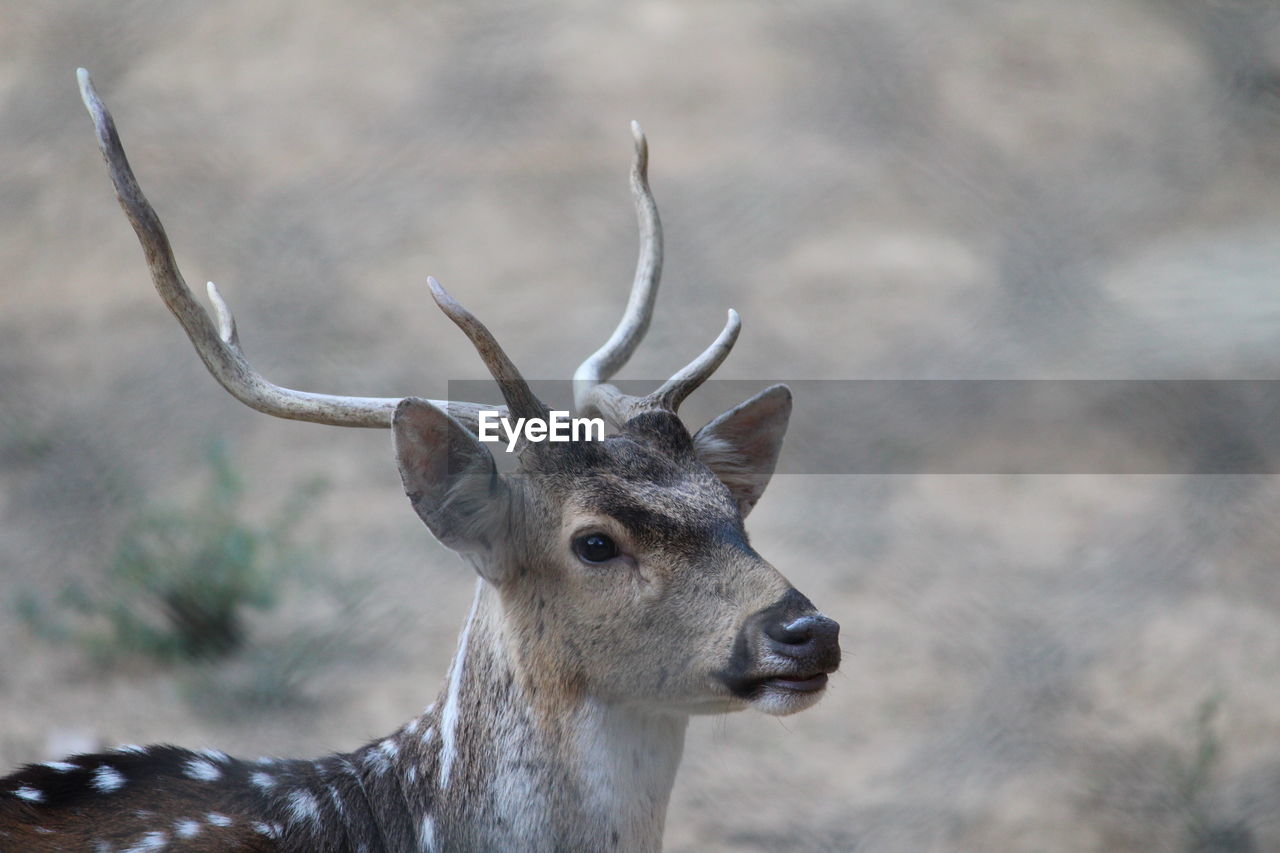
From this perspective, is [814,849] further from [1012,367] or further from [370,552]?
[1012,367]

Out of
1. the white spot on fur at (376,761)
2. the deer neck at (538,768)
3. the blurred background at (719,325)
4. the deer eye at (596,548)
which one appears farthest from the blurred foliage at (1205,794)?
the white spot on fur at (376,761)

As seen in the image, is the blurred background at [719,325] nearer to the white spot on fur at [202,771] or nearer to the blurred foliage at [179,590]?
the blurred foliage at [179,590]

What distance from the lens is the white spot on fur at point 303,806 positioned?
274cm

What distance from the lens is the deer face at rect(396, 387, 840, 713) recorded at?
2498 millimetres

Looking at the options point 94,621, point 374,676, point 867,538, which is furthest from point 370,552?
point 867,538

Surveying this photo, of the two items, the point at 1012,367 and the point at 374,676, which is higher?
the point at 1012,367

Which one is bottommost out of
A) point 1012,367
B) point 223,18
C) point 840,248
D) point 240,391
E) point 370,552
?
point 240,391

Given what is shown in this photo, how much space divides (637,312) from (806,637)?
1096 millimetres

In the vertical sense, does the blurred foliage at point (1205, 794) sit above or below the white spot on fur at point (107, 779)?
above

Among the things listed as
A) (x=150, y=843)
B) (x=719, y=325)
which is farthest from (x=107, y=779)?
(x=719, y=325)

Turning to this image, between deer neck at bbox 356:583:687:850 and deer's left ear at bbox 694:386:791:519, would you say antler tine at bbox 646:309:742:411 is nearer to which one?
deer's left ear at bbox 694:386:791:519

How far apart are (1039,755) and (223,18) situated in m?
5.12

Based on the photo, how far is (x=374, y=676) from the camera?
463 centimetres

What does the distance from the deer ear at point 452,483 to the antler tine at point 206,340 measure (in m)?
0.11
